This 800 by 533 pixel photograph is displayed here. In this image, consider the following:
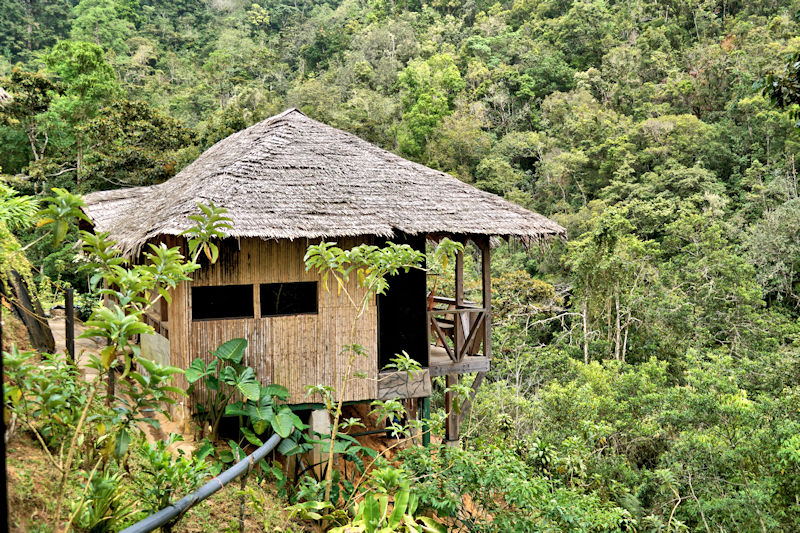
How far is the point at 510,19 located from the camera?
38562 millimetres

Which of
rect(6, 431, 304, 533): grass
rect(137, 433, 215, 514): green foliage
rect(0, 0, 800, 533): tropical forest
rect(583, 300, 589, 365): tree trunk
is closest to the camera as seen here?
rect(137, 433, 215, 514): green foliage

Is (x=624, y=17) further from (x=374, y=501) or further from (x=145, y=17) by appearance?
(x=374, y=501)

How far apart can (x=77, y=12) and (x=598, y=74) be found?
1237 inches

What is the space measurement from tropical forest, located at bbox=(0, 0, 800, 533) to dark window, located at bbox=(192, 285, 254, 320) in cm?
41

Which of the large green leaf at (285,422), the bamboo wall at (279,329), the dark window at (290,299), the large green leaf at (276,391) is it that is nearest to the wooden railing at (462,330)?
the bamboo wall at (279,329)

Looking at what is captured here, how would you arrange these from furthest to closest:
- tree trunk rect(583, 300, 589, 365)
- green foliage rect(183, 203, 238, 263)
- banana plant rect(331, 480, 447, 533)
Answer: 1. tree trunk rect(583, 300, 589, 365)
2. banana plant rect(331, 480, 447, 533)
3. green foliage rect(183, 203, 238, 263)

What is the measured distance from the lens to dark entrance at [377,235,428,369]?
808cm

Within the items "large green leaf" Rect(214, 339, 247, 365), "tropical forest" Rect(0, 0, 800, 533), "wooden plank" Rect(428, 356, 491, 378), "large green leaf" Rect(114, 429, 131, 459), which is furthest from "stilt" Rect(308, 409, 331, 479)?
"large green leaf" Rect(114, 429, 131, 459)

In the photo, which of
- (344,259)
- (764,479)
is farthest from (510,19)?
(344,259)

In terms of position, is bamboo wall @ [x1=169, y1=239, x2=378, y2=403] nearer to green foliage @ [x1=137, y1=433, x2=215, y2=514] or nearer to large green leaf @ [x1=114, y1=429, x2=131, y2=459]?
green foliage @ [x1=137, y1=433, x2=215, y2=514]

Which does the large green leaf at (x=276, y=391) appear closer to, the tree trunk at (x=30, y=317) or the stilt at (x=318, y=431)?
the stilt at (x=318, y=431)

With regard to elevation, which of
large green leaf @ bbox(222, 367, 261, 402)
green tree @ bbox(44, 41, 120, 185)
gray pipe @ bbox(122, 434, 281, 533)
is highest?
green tree @ bbox(44, 41, 120, 185)

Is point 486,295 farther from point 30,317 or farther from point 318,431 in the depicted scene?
point 30,317

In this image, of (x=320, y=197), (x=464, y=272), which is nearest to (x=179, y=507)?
Result: (x=320, y=197)
